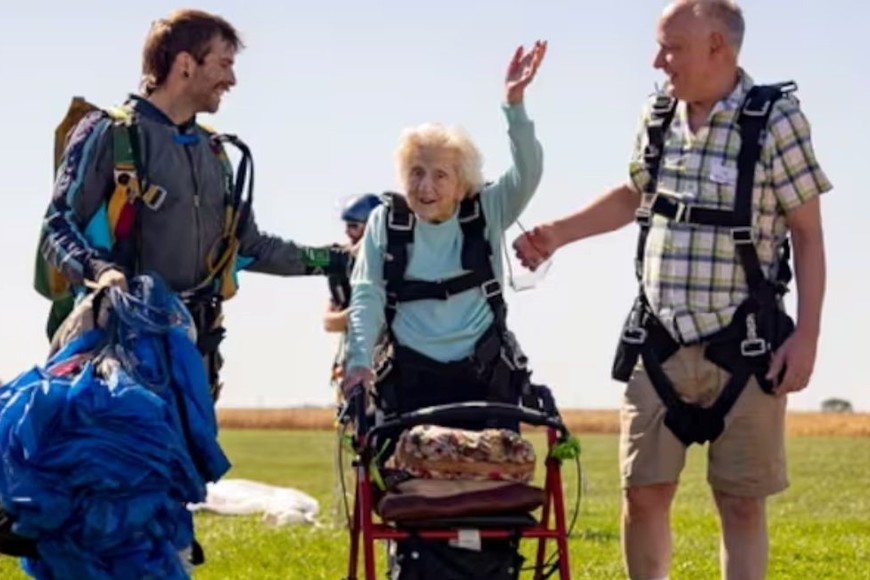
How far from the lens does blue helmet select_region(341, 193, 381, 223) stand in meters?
12.6

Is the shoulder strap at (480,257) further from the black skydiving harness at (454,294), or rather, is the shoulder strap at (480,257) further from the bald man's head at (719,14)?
the bald man's head at (719,14)

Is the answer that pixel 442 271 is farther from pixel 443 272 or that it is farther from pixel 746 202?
pixel 746 202

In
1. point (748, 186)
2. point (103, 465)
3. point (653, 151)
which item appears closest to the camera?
point (103, 465)

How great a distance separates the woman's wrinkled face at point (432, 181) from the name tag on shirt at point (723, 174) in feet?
3.04

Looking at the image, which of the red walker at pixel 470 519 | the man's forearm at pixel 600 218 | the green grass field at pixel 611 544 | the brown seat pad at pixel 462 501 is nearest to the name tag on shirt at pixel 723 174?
the man's forearm at pixel 600 218

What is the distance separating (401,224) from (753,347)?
4.52ft

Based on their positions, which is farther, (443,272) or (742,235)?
(443,272)

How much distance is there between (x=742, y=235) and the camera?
24.0 ft

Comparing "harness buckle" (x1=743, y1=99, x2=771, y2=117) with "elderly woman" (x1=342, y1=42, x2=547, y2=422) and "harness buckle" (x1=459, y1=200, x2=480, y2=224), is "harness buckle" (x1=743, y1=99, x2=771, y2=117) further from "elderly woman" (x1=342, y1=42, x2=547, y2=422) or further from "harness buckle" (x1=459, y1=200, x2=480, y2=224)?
"harness buckle" (x1=459, y1=200, x2=480, y2=224)

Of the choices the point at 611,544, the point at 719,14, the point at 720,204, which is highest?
the point at 719,14

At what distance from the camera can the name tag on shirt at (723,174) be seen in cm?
734

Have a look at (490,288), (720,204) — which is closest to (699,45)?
(720,204)

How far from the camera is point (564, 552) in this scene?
6.69 metres

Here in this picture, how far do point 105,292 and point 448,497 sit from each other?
1419 mm
